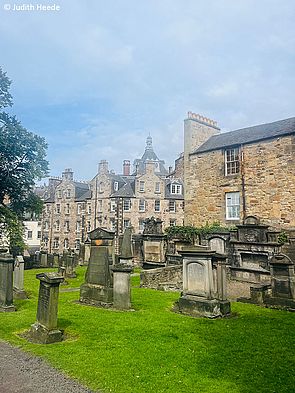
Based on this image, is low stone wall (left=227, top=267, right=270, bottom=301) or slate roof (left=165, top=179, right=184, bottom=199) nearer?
low stone wall (left=227, top=267, right=270, bottom=301)

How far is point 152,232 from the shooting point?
2258cm

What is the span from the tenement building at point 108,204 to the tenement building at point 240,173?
655 inches

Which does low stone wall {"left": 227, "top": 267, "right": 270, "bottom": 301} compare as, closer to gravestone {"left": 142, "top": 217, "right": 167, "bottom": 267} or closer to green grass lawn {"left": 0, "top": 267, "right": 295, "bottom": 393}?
green grass lawn {"left": 0, "top": 267, "right": 295, "bottom": 393}

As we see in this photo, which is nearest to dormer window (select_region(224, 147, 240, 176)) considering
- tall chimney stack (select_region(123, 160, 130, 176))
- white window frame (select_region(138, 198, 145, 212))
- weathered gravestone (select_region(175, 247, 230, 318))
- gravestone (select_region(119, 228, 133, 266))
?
gravestone (select_region(119, 228, 133, 266))

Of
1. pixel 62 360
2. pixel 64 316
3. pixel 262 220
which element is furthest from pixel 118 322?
pixel 262 220

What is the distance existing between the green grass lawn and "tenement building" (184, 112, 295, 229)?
45.0 ft

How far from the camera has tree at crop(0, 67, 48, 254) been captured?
1981cm

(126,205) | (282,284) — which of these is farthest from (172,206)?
(282,284)

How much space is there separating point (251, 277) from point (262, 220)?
7.55 meters

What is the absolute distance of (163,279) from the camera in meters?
15.9

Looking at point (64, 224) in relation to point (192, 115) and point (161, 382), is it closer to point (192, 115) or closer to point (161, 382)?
point (192, 115)

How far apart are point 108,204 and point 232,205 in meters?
23.6

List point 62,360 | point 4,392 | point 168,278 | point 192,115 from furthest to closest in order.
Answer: point 192,115 < point 168,278 < point 62,360 < point 4,392

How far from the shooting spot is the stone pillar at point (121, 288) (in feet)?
33.4
